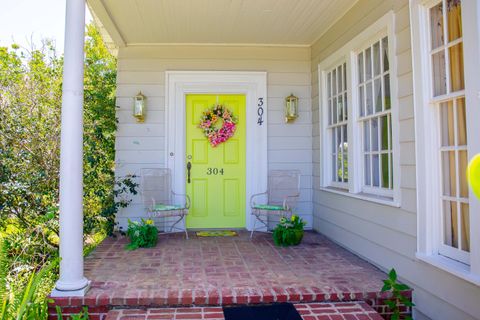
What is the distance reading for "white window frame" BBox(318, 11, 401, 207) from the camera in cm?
299

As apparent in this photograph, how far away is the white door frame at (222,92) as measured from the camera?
4.90 meters

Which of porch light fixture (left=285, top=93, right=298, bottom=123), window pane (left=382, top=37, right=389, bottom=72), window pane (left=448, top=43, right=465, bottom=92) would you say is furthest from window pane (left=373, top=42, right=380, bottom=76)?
porch light fixture (left=285, top=93, right=298, bottom=123)

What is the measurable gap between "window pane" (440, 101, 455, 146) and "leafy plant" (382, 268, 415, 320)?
98cm

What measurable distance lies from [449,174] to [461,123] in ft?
1.14

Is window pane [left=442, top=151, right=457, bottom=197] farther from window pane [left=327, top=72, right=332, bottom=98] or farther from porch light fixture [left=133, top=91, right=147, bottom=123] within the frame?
porch light fixture [left=133, top=91, right=147, bottom=123]

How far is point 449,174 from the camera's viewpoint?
248cm

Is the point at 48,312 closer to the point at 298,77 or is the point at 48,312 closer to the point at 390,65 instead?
the point at 390,65

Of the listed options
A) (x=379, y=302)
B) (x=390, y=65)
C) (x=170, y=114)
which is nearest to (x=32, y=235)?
(x=170, y=114)

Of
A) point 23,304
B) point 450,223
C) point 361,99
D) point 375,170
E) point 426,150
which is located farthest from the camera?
point 361,99

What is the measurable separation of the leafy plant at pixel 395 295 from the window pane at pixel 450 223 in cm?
44

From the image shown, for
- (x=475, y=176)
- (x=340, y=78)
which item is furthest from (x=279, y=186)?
(x=475, y=176)

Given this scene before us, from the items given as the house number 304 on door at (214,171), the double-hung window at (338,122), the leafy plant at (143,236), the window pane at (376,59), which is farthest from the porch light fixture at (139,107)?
the window pane at (376,59)

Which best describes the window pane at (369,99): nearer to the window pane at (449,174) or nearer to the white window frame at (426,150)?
the white window frame at (426,150)

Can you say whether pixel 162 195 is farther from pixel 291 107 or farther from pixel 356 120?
pixel 356 120
